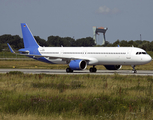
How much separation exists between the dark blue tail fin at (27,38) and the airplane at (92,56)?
2.86 feet

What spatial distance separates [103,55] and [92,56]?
179 cm

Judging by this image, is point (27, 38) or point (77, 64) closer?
point (77, 64)

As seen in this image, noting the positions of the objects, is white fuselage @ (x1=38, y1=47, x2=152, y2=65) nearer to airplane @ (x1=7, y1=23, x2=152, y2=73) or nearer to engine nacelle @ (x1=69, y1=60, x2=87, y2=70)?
airplane @ (x1=7, y1=23, x2=152, y2=73)

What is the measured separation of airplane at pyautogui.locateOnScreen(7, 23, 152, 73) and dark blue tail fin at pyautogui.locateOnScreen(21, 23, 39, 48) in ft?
2.86

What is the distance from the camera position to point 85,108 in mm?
12805

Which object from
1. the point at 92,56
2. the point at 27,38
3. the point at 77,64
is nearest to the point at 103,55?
the point at 92,56

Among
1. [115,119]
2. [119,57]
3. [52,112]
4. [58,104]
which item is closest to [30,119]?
[52,112]

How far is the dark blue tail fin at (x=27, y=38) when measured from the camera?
158 feet

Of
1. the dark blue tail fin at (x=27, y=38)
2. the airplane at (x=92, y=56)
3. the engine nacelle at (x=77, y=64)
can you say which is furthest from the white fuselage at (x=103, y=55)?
the dark blue tail fin at (x=27, y=38)

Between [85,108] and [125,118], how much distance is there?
2265mm

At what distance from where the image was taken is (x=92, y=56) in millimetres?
41000

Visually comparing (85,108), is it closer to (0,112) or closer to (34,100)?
(34,100)

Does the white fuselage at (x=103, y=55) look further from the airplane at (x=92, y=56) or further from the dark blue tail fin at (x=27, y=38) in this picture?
the dark blue tail fin at (x=27, y=38)

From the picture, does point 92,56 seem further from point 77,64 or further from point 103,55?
point 77,64
